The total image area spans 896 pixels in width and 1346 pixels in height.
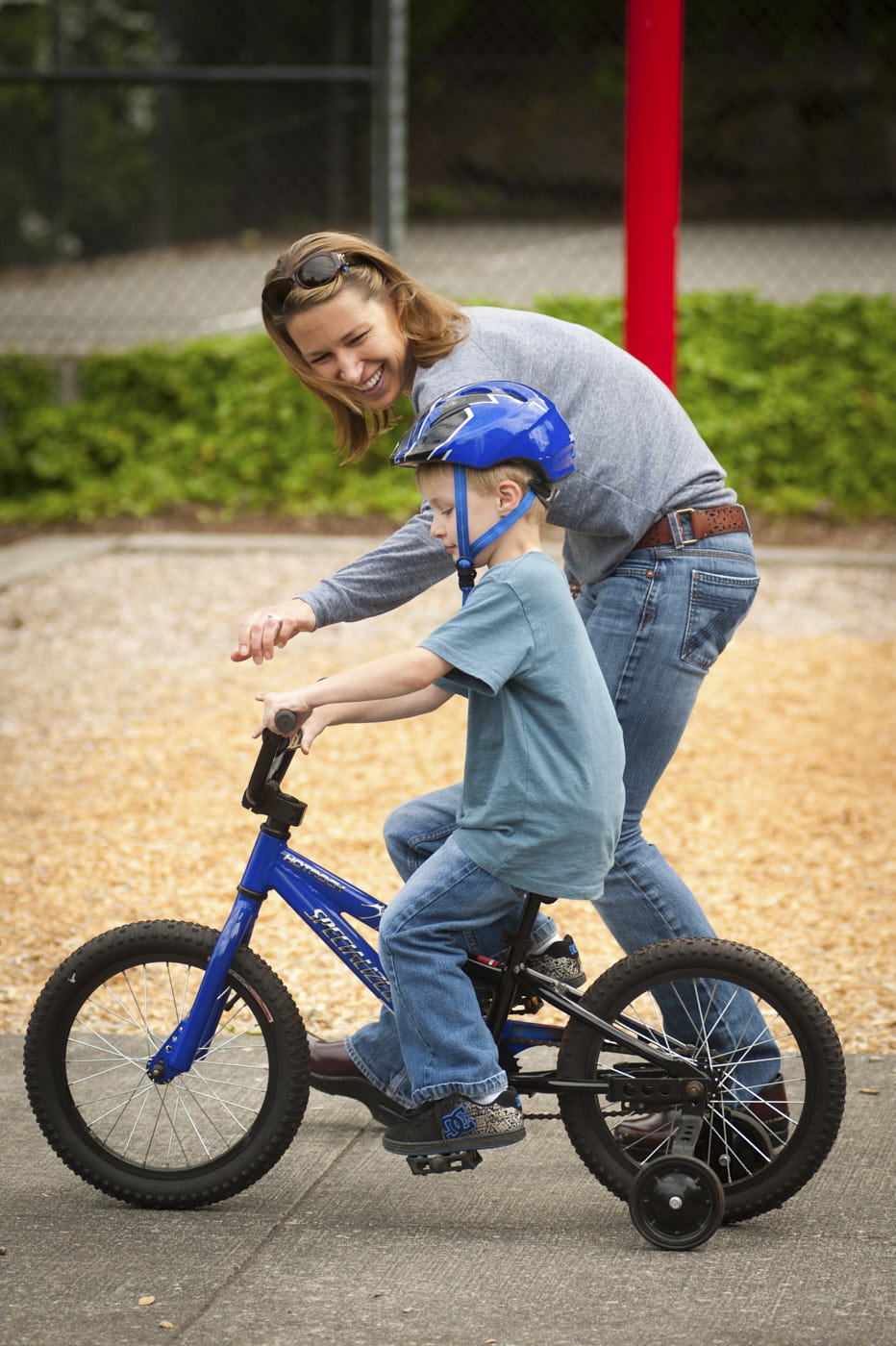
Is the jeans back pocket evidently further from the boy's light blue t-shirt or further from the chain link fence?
the chain link fence

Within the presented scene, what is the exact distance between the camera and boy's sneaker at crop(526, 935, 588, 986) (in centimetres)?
275

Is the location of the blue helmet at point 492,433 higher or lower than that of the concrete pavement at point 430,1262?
higher

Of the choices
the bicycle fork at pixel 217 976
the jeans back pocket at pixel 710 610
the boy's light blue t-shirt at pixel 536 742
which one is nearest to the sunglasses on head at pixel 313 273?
the boy's light blue t-shirt at pixel 536 742

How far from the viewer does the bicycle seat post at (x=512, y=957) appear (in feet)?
8.64

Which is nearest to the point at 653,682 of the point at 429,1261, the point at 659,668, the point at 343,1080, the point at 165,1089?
the point at 659,668

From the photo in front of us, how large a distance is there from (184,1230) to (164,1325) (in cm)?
31

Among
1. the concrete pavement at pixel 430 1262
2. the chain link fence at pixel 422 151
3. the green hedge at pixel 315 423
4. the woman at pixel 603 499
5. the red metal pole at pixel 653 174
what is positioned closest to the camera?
the concrete pavement at pixel 430 1262

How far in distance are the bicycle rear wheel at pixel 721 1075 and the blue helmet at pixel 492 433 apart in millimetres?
844

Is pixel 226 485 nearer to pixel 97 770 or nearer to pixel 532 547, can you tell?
pixel 97 770

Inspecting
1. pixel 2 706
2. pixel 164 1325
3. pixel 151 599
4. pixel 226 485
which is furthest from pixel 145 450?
pixel 164 1325

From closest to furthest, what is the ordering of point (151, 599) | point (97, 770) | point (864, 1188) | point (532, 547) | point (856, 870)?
1. point (532, 547)
2. point (864, 1188)
3. point (856, 870)
4. point (97, 770)
5. point (151, 599)

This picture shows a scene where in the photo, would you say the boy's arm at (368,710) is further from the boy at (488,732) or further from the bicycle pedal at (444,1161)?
the bicycle pedal at (444,1161)

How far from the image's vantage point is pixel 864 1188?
2.87 m

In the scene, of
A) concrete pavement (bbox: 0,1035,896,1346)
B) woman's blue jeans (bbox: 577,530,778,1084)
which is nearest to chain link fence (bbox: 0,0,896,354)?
woman's blue jeans (bbox: 577,530,778,1084)
